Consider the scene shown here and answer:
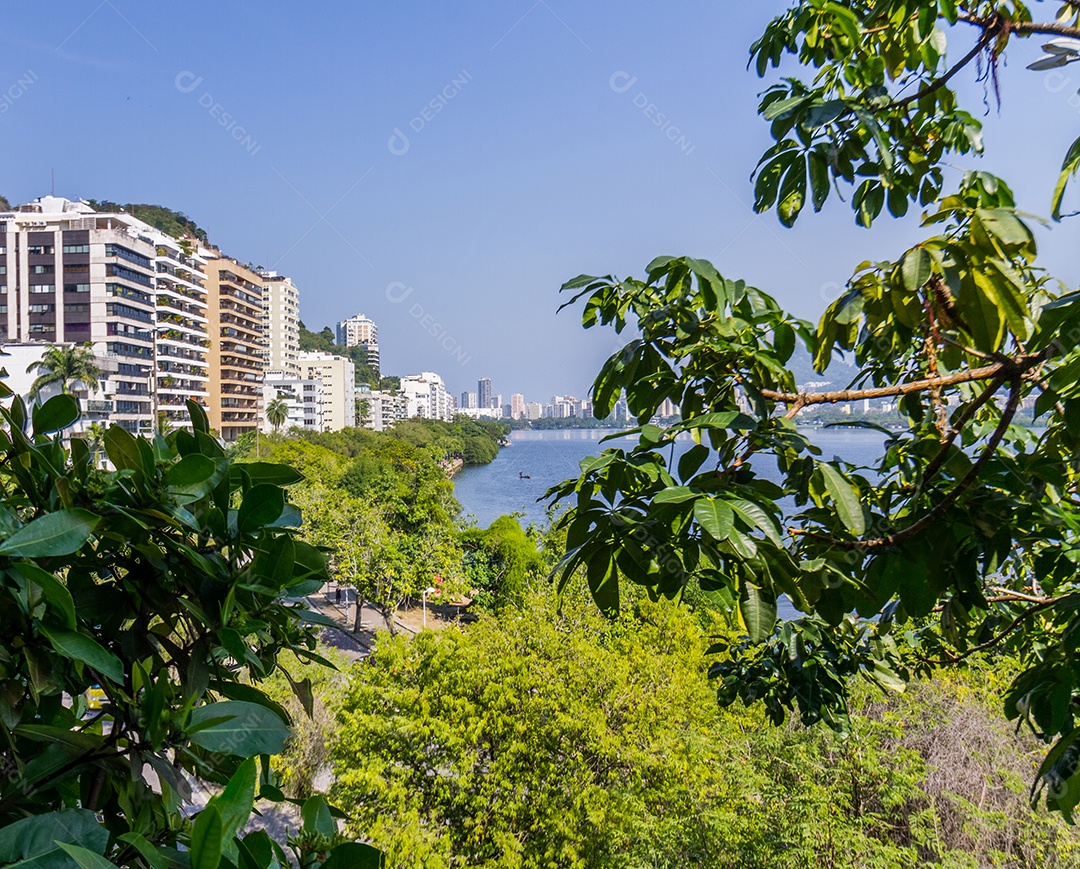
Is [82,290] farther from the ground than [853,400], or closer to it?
farther from the ground

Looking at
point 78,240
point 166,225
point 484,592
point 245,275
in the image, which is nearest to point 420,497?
point 484,592

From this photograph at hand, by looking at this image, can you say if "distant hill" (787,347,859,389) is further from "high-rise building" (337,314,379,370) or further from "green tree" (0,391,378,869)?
"high-rise building" (337,314,379,370)

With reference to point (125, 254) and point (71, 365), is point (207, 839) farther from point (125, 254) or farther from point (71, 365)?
point (125, 254)

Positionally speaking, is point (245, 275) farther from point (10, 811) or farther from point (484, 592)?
point (10, 811)

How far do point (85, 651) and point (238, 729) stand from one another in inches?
6.5

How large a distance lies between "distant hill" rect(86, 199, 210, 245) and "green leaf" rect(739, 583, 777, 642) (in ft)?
247

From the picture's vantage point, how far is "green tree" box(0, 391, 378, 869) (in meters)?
0.62

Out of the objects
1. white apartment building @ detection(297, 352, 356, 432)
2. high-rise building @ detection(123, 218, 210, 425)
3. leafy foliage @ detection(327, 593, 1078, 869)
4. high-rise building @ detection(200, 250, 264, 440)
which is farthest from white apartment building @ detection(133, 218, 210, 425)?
leafy foliage @ detection(327, 593, 1078, 869)

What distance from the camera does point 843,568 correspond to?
138 centimetres

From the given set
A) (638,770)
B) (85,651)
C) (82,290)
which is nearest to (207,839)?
(85,651)

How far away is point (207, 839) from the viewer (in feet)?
1.69

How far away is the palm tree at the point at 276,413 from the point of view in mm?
57312

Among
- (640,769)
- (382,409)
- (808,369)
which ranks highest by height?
(382,409)

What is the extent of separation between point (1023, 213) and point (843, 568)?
0.75m
